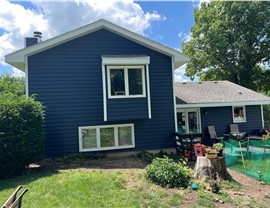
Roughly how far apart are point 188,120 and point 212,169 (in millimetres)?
7495

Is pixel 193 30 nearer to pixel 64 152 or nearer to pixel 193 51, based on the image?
pixel 193 51

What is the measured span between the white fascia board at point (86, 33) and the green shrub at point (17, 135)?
241cm

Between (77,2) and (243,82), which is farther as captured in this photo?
(243,82)

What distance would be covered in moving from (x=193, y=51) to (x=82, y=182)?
2231 cm

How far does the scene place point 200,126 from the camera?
1384 cm

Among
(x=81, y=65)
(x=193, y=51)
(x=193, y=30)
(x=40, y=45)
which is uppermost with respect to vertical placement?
(x=193, y=30)

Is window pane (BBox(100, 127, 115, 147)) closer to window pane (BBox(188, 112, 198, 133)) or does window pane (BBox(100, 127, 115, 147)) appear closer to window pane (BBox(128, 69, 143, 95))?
window pane (BBox(128, 69, 143, 95))

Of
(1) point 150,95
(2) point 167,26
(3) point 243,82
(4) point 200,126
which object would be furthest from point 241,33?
(1) point 150,95

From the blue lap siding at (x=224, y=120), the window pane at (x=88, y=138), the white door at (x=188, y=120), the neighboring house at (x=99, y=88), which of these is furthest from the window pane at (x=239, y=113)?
the window pane at (x=88, y=138)

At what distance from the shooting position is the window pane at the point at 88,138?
10180mm

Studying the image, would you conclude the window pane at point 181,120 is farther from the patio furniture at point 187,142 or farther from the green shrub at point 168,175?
the green shrub at point 168,175

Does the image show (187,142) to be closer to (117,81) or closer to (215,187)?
(117,81)

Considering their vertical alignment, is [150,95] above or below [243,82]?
below

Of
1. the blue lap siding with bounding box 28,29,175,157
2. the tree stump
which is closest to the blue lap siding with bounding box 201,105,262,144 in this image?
the blue lap siding with bounding box 28,29,175,157
